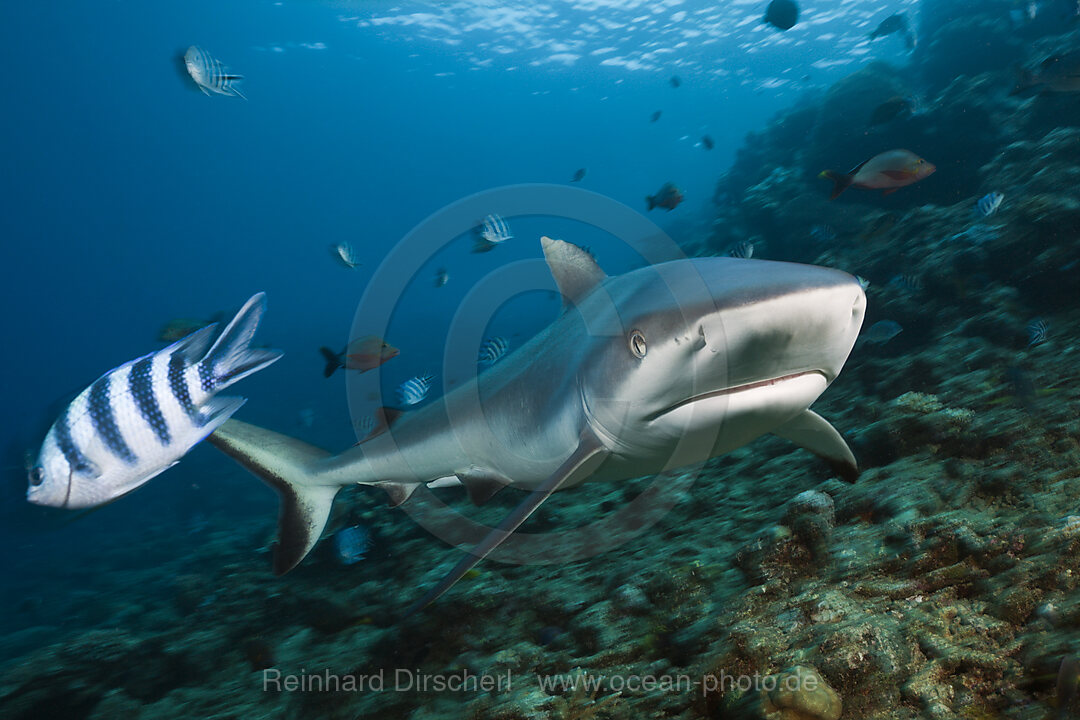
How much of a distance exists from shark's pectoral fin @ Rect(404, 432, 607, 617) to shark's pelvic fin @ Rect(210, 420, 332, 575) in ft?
5.89

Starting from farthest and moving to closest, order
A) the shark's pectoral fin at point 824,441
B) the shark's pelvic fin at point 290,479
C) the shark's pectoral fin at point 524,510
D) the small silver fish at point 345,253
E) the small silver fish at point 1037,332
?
1. the small silver fish at point 345,253
2. the small silver fish at point 1037,332
3. the shark's pelvic fin at point 290,479
4. the shark's pectoral fin at point 824,441
5. the shark's pectoral fin at point 524,510

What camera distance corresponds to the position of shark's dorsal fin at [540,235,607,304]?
11.0 ft

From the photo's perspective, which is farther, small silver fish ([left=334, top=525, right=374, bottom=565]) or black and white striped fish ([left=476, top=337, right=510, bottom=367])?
black and white striped fish ([left=476, top=337, right=510, bottom=367])

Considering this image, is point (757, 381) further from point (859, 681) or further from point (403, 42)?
point (403, 42)

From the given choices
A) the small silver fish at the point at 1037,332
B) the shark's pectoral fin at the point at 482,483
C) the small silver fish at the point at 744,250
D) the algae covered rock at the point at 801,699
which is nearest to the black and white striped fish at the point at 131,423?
the shark's pectoral fin at the point at 482,483

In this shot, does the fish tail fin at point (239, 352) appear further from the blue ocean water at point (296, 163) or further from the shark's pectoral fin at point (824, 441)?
the shark's pectoral fin at point (824, 441)

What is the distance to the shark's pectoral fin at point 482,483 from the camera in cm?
342

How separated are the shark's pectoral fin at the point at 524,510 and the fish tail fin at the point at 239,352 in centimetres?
123

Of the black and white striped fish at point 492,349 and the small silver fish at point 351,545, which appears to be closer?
the small silver fish at point 351,545

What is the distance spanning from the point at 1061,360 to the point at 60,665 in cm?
826

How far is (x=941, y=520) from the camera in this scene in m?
2.09

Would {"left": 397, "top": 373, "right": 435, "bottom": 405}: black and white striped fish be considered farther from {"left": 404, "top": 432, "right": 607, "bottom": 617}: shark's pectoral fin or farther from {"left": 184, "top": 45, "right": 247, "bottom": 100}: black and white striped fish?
{"left": 404, "top": 432, "right": 607, "bottom": 617}: shark's pectoral fin

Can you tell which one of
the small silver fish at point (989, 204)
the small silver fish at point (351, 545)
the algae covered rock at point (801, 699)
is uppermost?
the small silver fish at point (989, 204)

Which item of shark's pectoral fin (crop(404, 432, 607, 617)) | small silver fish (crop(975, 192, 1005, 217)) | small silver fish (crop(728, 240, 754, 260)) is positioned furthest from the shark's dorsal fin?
small silver fish (crop(975, 192, 1005, 217))
